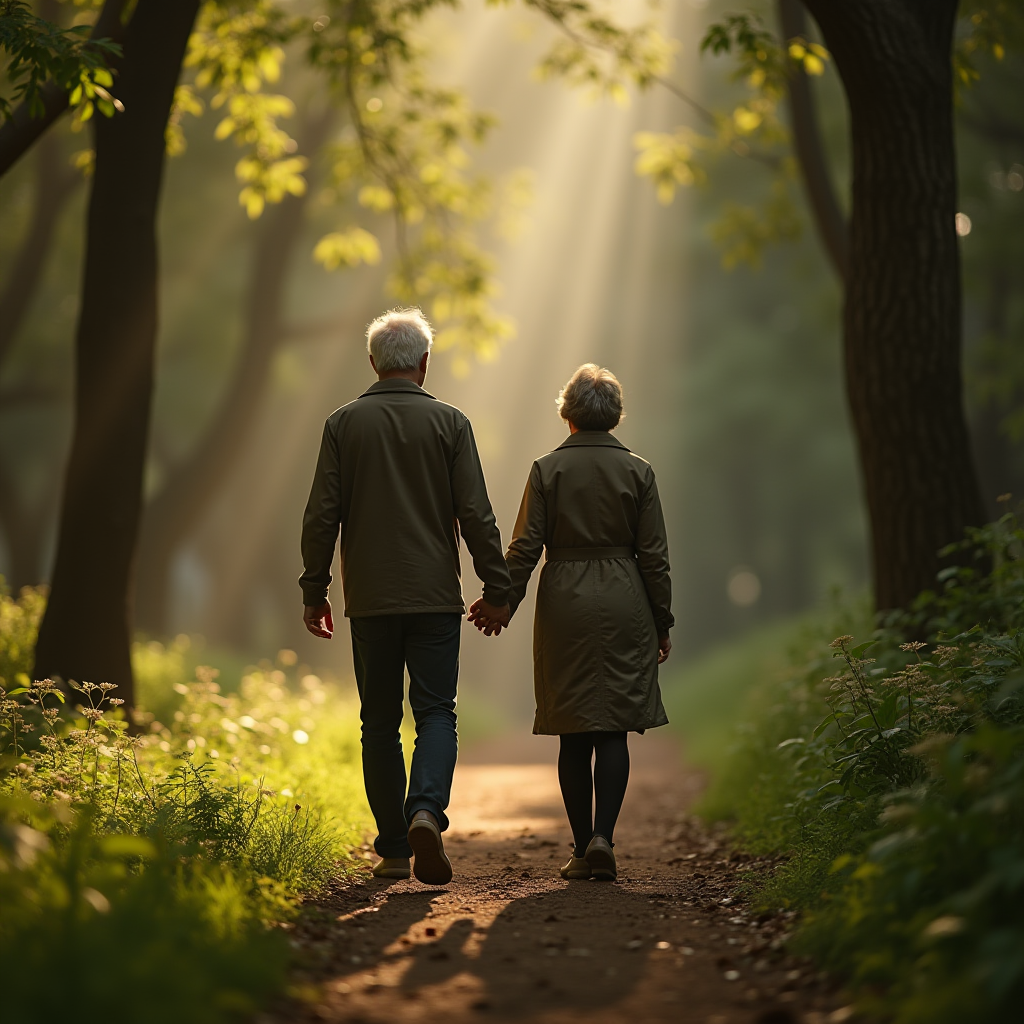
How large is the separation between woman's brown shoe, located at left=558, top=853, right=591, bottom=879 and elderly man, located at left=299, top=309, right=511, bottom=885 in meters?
0.73

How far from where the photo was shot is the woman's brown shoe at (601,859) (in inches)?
213

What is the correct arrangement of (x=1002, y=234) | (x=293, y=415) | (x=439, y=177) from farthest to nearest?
(x=293, y=415) → (x=1002, y=234) → (x=439, y=177)

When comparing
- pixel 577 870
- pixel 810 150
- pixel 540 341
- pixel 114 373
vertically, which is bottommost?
pixel 577 870

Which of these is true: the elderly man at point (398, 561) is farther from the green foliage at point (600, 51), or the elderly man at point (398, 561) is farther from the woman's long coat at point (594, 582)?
the green foliage at point (600, 51)

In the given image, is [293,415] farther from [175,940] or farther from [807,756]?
[175,940]

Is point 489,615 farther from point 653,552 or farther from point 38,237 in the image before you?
point 38,237

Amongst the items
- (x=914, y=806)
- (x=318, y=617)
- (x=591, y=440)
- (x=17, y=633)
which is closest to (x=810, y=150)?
(x=591, y=440)

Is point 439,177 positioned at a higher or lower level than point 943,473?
higher

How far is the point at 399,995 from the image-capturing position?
11.6 ft

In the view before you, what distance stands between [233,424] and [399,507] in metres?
12.9

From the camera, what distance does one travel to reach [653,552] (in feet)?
18.4

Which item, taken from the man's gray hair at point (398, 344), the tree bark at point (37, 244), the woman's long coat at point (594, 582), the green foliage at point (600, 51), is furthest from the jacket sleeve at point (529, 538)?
the tree bark at point (37, 244)

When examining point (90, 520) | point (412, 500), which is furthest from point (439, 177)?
point (412, 500)

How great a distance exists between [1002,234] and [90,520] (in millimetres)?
14292
